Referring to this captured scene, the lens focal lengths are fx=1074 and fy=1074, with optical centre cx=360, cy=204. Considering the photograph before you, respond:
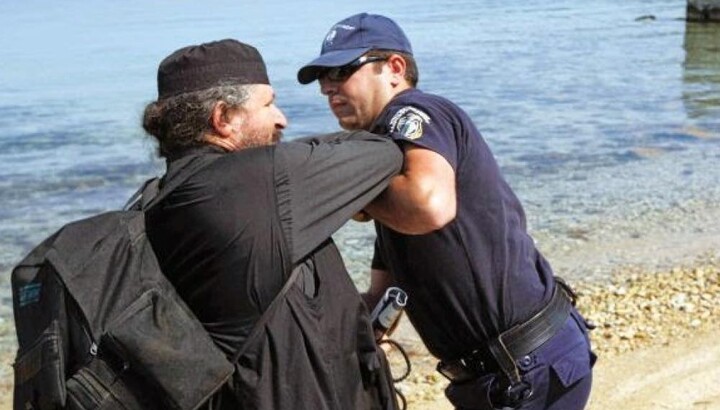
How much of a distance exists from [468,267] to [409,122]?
54 centimetres

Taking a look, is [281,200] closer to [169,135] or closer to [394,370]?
[169,135]

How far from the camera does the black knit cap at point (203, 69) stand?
8.95ft

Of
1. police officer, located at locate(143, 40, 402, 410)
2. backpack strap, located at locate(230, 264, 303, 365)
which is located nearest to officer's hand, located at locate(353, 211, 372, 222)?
police officer, located at locate(143, 40, 402, 410)

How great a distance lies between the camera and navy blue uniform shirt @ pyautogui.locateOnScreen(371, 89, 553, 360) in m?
3.24

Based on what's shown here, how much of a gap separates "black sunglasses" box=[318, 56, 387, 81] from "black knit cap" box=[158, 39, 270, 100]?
0.66 m

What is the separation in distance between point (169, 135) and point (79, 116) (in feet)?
74.3

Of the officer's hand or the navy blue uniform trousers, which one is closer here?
the officer's hand

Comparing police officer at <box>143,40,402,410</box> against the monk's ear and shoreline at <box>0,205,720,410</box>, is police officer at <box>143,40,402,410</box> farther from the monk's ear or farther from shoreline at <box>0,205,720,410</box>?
shoreline at <box>0,205,720,410</box>

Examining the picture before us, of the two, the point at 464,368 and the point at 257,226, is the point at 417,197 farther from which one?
the point at 464,368

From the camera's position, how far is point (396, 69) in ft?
11.4

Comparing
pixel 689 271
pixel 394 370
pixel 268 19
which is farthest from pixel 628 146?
pixel 268 19

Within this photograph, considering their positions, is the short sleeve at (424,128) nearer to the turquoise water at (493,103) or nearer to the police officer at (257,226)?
the police officer at (257,226)

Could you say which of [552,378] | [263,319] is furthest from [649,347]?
[263,319]

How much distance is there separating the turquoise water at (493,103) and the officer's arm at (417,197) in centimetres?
119
